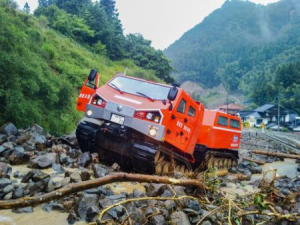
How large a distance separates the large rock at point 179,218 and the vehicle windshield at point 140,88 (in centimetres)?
384

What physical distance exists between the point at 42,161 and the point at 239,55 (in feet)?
537

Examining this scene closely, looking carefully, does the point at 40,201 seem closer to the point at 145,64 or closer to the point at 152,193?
the point at 152,193

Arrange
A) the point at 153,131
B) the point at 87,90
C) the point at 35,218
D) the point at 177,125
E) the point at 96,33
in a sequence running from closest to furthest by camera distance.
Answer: the point at 35,218 < the point at 153,131 < the point at 177,125 < the point at 87,90 < the point at 96,33

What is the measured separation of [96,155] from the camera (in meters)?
7.67

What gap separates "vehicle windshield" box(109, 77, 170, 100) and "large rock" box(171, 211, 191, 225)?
3.84 meters

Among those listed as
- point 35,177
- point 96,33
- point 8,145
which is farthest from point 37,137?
point 96,33

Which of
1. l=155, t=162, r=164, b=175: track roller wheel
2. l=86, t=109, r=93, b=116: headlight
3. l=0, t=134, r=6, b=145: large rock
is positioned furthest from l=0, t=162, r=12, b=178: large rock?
l=155, t=162, r=164, b=175: track roller wheel

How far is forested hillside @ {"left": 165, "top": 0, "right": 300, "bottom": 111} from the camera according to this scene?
108 m

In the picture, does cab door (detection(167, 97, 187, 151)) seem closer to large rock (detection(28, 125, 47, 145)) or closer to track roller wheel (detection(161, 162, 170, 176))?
track roller wheel (detection(161, 162, 170, 176))

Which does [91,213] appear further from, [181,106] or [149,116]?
[181,106]

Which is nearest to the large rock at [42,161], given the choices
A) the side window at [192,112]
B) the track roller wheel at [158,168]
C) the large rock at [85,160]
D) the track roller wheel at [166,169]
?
the large rock at [85,160]

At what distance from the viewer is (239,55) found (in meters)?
158

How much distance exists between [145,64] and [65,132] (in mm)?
38124

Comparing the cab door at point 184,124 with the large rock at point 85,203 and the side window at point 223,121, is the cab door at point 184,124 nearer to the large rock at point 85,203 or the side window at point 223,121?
the side window at point 223,121
